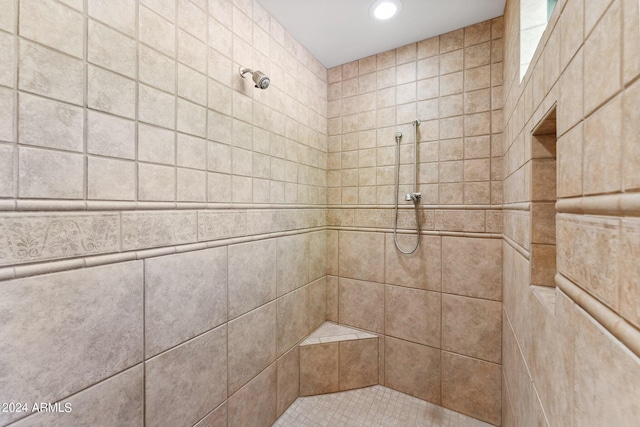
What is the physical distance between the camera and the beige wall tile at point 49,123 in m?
0.63

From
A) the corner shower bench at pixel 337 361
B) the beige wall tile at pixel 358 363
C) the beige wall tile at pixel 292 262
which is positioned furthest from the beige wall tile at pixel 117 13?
the beige wall tile at pixel 358 363

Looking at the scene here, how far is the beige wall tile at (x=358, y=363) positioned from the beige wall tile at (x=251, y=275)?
73 cm

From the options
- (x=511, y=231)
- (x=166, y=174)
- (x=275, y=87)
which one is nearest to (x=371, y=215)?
(x=511, y=231)

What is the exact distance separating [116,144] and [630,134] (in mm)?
1158

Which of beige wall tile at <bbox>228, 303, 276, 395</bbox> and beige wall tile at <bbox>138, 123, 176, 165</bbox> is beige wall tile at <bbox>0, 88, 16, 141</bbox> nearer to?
beige wall tile at <bbox>138, 123, 176, 165</bbox>

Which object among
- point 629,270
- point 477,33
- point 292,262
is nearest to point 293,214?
point 292,262

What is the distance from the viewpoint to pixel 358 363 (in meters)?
1.73

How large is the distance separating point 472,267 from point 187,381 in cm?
155

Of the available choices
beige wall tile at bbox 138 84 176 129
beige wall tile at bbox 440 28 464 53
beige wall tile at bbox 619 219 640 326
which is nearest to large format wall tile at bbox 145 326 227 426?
beige wall tile at bbox 138 84 176 129

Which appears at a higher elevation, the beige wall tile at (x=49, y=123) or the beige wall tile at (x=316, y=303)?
the beige wall tile at (x=49, y=123)

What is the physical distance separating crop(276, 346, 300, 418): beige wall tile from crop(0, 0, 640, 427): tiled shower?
0.02 meters

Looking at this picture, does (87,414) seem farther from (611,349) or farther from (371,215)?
(371,215)

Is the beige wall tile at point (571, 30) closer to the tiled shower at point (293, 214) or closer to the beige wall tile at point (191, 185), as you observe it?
the tiled shower at point (293, 214)

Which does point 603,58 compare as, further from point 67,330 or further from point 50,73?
point 67,330
